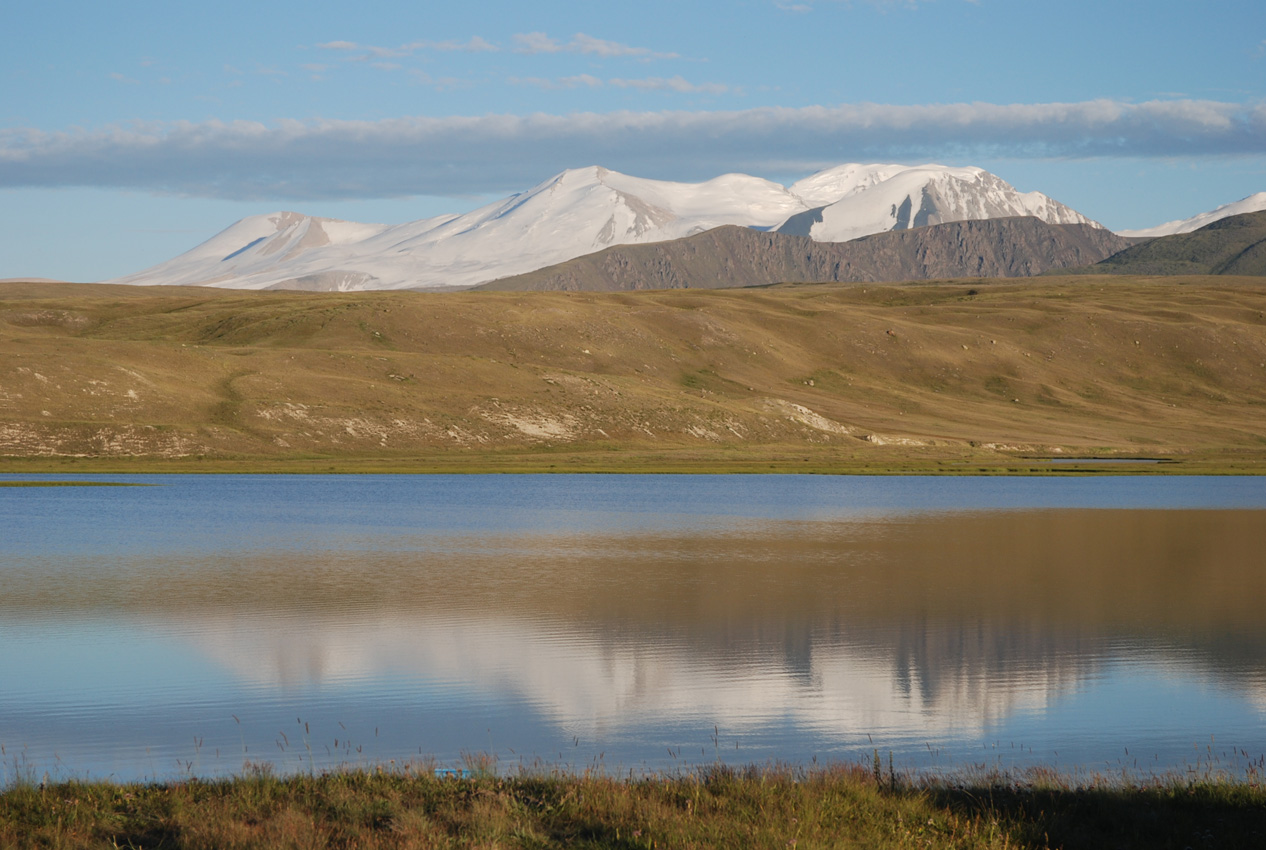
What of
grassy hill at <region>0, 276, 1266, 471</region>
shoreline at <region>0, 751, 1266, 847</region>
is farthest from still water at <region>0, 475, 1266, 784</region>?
grassy hill at <region>0, 276, 1266, 471</region>

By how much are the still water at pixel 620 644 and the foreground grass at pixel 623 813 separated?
253 cm

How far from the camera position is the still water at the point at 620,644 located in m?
19.3

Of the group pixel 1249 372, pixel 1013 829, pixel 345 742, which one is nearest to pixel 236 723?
pixel 345 742

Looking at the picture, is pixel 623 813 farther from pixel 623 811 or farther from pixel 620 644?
pixel 620 644

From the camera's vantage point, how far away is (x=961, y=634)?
29.5m

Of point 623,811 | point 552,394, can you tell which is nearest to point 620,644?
point 623,811

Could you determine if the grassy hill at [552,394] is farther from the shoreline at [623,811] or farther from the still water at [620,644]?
the shoreline at [623,811]

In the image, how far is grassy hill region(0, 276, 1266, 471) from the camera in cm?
11375

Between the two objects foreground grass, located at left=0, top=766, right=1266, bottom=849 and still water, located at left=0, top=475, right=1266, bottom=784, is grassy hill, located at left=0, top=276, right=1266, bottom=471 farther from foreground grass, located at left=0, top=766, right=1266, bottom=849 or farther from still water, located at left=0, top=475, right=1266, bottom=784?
foreground grass, located at left=0, top=766, right=1266, bottom=849

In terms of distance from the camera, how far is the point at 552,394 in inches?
5497

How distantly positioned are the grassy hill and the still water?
182 ft

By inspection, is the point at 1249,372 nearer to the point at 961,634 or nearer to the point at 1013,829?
the point at 961,634

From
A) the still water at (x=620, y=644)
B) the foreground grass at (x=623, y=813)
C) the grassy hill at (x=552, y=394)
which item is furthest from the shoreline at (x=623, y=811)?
the grassy hill at (x=552, y=394)

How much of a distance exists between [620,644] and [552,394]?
369 feet
